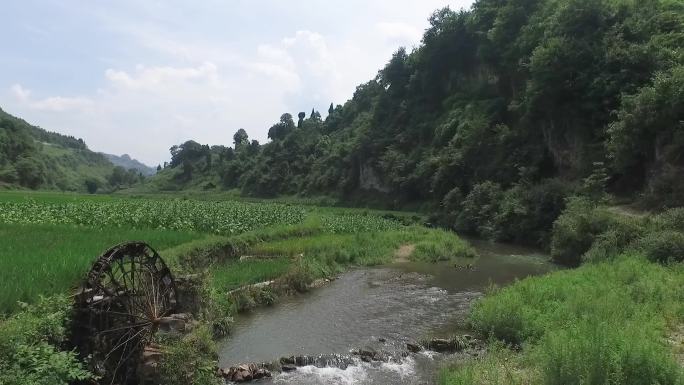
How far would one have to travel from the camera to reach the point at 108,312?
1095cm

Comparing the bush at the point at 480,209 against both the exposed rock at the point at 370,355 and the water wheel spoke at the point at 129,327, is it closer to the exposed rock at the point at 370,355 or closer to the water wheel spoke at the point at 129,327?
the exposed rock at the point at 370,355

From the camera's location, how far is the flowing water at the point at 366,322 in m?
13.2

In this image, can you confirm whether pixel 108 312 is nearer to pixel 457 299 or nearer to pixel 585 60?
pixel 457 299

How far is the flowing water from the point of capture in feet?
43.5

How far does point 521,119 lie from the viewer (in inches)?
1914

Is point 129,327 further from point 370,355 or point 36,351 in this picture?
point 370,355

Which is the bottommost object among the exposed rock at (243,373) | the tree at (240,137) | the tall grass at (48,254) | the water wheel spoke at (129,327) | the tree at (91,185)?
the exposed rock at (243,373)

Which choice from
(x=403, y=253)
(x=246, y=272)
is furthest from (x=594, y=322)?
(x=403, y=253)

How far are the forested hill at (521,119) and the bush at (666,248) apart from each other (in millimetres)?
7697

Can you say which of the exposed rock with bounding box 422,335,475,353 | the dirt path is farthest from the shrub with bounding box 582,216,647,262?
the exposed rock with bounding box 422,335,475,353

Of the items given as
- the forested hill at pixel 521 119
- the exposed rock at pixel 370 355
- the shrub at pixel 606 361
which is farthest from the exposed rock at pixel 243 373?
the forested hill at pixel 521 119

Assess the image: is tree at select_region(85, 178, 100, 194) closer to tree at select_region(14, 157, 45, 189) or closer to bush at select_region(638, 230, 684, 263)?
tree at select_region(14, 157, 45, 189)

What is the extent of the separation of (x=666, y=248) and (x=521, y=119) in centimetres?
3054

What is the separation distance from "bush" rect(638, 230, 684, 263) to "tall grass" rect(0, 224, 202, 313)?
20.1 m
